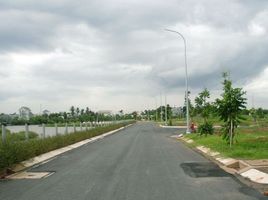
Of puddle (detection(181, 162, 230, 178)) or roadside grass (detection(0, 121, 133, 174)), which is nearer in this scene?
puddle (detection(181, 162, 230, 178))

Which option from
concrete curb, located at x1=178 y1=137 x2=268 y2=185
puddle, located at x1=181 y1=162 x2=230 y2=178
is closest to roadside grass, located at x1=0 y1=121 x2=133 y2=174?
puddle, located at x1=181 y1=162 x2=230 y2=178

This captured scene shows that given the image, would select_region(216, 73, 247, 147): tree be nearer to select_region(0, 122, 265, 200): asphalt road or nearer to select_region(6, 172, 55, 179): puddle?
select_region(0, 122, 265, 200): asphalt road

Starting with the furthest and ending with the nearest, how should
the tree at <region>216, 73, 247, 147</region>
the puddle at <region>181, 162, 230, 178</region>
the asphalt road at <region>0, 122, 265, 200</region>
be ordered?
the tree at <region>216, 73, 247, 147</region> → the puddle at <region>181, 162, 230, 178</region> → the asphalt road at <region>0, 122, 265, 200</region>

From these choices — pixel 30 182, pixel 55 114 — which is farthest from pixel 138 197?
pixel 55 114

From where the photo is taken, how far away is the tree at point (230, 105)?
24609 millimetres

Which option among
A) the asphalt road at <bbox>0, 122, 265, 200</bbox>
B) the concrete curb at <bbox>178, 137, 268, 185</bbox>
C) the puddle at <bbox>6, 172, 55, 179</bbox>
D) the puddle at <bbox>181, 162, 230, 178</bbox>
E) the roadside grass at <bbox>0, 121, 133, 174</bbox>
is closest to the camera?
the asphalt road at <bbox>0, 122, 265, 200</bbox>

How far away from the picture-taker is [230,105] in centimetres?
2462

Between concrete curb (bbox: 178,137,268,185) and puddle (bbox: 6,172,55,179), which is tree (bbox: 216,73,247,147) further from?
puddle (bbox: 6,172,55,179)

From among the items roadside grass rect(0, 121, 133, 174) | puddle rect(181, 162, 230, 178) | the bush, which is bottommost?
puddle rect(181, 162, 230, 178)

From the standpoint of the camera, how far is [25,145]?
848 inches

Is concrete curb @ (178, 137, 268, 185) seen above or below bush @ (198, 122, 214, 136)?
below

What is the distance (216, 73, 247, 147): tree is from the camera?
80.7 feet

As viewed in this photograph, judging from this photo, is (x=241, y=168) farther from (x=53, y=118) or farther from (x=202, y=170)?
(x=53, y=118)

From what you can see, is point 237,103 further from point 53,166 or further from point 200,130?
point 200,130
